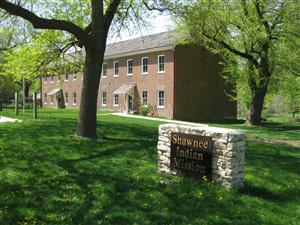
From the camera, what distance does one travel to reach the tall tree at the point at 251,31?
23.3 meters

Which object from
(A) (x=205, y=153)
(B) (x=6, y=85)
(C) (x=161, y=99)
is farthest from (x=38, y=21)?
(B) (x=6, y=85)

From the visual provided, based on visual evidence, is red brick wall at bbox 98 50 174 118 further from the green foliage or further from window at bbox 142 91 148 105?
the green foliage

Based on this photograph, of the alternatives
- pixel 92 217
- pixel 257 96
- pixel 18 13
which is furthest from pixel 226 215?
pixel 257 96

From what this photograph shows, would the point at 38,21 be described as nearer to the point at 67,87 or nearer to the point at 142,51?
the point at 142,51

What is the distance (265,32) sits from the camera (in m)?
23.3

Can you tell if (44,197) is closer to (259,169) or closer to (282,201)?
(282,201)

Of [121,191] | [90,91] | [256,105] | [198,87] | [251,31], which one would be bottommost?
[121,191]

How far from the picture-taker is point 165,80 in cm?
3406

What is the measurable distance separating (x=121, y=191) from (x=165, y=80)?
2641 cm

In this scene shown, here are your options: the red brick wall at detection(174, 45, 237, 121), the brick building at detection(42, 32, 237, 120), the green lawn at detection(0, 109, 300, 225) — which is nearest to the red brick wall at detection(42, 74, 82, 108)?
the brick building at detection(42, 32, 237, 120)

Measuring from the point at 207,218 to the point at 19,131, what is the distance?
34.0 feet

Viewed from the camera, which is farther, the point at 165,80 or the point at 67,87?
the point at 67,87

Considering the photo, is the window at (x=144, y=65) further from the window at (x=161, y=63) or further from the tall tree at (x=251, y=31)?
the tall tree at (x=251, y=31)

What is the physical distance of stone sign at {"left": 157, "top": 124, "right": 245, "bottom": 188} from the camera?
324 inches
